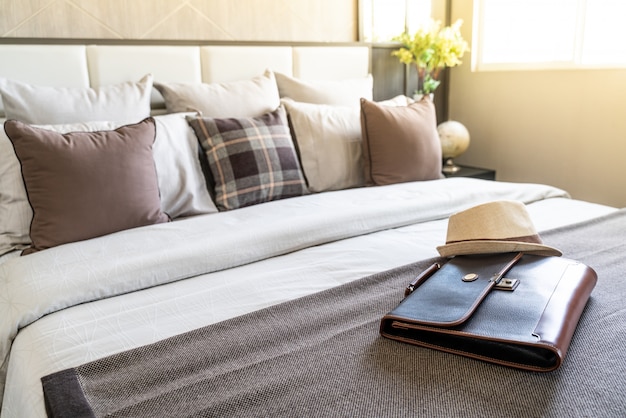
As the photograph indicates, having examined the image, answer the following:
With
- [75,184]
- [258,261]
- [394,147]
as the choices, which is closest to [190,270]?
[258,261]

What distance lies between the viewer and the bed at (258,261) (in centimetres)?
85

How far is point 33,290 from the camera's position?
1200 millimetres

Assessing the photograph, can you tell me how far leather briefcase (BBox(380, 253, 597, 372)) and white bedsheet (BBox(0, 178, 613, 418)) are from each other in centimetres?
31

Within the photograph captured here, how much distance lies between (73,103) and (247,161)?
0.67 m

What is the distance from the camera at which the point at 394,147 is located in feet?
7.46

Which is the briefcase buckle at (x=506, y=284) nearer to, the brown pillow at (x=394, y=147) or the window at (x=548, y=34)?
the brown pillow at (x=394, y=147)

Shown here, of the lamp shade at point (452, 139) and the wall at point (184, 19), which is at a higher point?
the wall at point (184, 19)

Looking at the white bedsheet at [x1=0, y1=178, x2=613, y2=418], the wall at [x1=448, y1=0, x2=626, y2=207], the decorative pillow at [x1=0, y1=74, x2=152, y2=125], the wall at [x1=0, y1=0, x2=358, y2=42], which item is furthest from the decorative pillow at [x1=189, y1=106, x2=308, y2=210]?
the wall at [x1=448, y1=0, x2=626, y2=207]

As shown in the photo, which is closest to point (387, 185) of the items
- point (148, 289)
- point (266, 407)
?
point (148, 289)

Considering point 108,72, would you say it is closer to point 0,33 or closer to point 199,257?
point 0,33

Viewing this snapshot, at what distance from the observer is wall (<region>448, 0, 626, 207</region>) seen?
8.77 feet

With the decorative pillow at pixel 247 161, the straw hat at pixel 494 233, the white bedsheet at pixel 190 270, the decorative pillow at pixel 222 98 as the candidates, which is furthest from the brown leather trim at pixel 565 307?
the decorative pillow at pixel 222 98

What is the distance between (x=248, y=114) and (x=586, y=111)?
5.91ft

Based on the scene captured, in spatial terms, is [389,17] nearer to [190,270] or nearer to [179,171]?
[179,171]
